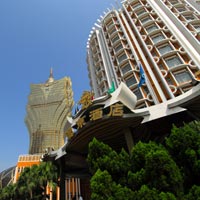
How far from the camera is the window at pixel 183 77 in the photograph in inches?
1246

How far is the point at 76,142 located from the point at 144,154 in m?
13.2

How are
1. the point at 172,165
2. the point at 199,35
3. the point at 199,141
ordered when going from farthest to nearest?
the point at 199,35
the point at 199,141
the point at 172,165

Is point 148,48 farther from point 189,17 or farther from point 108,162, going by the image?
point 108,162

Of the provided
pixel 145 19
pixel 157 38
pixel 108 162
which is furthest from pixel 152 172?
pixel 145 19

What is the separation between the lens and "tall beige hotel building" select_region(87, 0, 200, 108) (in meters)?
32.3

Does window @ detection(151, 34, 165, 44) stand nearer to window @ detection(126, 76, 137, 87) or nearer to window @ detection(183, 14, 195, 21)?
window @ detection(126, 76, 137, 87)

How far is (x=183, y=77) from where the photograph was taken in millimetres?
32125

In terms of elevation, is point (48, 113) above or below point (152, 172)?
above

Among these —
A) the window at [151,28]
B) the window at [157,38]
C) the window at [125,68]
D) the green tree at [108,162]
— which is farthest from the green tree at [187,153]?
the window at [151,28]

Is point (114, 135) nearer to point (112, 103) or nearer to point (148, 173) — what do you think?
point (112, 103)

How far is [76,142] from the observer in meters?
27.0

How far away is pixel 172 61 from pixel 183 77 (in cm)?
352

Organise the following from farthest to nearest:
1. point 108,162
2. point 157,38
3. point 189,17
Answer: point 189,17, point 157,38, point 108,162

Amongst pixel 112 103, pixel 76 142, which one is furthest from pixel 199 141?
pixel 76 142
